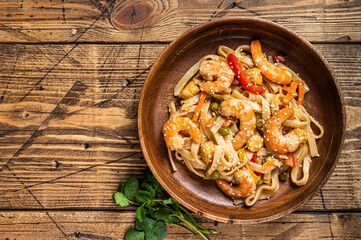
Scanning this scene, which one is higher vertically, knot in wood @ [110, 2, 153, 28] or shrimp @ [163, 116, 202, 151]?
knot in wood @ [110, 2, 153, 28]

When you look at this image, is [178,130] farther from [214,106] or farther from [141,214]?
[141,214]

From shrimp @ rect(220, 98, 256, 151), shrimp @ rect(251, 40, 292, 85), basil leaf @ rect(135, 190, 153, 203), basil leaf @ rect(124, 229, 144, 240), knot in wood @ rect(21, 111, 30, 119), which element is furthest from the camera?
knot in wood @ rect(21, 111, 30, 119)

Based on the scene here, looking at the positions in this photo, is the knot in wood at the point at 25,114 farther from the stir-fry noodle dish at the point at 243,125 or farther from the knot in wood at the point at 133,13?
the stir-fry noodle dish at the point at 243,125

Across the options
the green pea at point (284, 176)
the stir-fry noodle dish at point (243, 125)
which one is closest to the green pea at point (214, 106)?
the stir-fry noodle dish at point (243, 125)

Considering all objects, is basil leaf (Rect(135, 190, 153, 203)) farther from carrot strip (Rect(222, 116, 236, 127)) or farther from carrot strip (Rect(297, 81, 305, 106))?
carrot strip (Rect(297, 81, 305, 106))

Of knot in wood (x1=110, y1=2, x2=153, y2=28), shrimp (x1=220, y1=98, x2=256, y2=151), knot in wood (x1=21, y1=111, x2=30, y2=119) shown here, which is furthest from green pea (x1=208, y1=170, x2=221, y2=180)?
knot in wood (x1=21, y1=111, x2=30, y2=119)

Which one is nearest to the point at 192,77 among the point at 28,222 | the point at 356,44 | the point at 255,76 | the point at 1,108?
the point at 255,76
